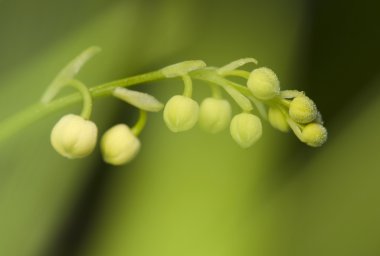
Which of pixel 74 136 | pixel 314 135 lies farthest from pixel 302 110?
pixel 74 136

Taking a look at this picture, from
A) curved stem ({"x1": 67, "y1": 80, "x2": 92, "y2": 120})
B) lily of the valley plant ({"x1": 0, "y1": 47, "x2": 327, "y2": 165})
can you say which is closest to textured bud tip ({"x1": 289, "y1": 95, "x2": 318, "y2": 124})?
lily of the valley plant ({"x1": 0, "y1": 47, "x2": 327, "y2": 165})

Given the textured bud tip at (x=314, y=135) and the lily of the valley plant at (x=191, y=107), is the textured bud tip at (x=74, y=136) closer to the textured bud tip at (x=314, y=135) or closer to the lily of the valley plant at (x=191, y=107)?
the lily of the valley plant at (x=191, y=107)

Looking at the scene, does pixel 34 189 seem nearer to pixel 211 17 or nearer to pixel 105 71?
pixel 105 71

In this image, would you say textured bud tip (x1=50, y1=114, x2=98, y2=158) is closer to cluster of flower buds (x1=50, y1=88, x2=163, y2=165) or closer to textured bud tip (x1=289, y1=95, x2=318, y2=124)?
cluster of flower buds (x1=50, y1=88, x2=163, y2=165)

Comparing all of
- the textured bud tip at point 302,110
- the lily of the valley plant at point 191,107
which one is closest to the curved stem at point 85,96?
the lily of the valley plant at point 191,107

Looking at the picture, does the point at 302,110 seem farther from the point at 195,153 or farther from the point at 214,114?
the point at 195,153

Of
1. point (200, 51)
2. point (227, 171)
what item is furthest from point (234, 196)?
point (200, 51)
